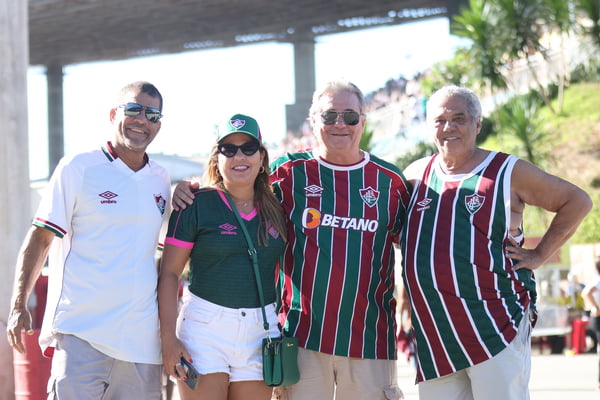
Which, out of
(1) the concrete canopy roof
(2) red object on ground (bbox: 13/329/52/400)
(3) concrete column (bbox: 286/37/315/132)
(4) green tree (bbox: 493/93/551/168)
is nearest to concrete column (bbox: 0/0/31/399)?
(2) red object on ground (bbox: 13/329/52/400)

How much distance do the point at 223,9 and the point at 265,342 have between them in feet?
185

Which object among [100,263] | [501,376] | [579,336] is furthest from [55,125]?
[501,376]

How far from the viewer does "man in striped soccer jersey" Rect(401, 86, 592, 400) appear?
431cm

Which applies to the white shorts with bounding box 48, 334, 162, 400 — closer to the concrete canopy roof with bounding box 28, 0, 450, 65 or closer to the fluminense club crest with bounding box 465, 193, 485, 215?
the fluminense club crest with bounding box 465, 193, 485, 215

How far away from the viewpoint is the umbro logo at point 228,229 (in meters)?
4.32

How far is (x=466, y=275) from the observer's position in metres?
4.36

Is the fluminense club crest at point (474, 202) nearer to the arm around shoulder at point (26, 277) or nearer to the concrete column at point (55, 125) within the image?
the arm around shoulder at point (26, 277)

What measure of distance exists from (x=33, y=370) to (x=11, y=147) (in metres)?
2.25

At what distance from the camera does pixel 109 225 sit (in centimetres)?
427

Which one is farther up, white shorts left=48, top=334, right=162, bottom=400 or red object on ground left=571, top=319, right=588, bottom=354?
white shorts left=48, top=334, right=162, bottom=400

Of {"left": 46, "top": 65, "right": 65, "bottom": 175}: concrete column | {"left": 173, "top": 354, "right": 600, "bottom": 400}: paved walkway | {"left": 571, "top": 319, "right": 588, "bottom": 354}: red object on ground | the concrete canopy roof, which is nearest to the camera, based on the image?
{"left": 173, "top": 354, "right": 600, "bottom": 400}: paved walkway

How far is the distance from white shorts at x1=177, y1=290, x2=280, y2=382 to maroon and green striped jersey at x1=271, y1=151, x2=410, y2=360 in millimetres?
368

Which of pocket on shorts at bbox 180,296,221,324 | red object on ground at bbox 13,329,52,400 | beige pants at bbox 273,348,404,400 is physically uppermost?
pocket on shorts at bbox 180,296,221,324

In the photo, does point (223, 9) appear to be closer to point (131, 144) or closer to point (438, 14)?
point (438, 14)
